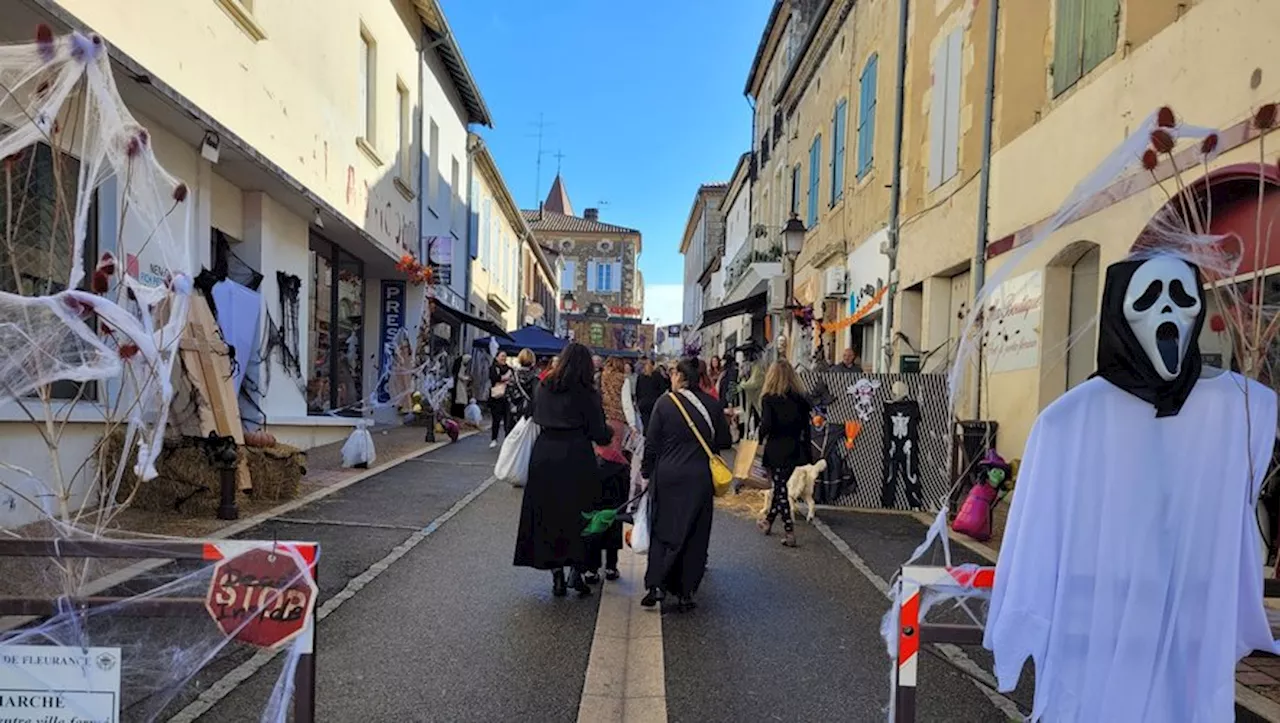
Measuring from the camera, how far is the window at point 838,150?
16.3m

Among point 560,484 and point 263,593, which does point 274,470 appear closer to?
point 560,484

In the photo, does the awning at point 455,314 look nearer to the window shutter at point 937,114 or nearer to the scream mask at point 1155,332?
the window shutter at point 937,114

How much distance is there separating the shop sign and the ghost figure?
16.0 metres

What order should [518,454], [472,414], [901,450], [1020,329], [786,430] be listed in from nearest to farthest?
1. [518,454]
2. [786,430]
3. [901,450]
4. [1020,329]
5. [472,414]

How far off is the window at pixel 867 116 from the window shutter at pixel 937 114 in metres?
2.18

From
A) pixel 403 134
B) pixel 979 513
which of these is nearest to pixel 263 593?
pixel 979 513

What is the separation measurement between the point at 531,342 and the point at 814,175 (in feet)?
27.9

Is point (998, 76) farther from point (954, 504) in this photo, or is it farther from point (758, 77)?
point (758, 77)

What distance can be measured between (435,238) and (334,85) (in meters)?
6.64

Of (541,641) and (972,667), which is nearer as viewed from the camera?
(972,667)

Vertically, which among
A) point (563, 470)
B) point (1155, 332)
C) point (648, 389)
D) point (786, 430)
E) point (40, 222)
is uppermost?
point (40, 222)

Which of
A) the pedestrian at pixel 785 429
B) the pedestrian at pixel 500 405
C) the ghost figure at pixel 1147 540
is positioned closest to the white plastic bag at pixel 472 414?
the pedestrian at pixel 500 405

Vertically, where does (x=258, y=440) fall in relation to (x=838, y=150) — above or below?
below

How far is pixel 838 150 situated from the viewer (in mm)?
16656
